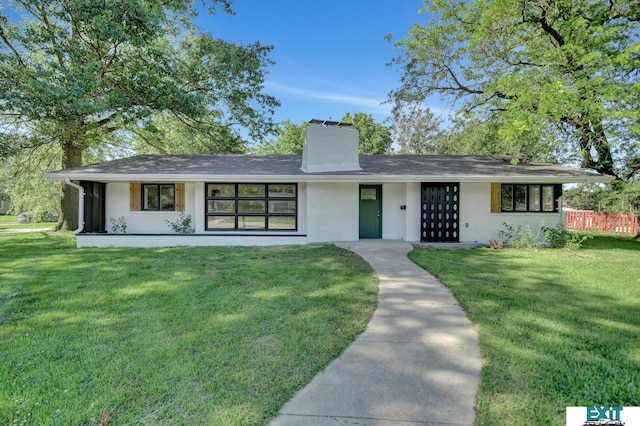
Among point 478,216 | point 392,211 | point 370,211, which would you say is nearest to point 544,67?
point 478,216

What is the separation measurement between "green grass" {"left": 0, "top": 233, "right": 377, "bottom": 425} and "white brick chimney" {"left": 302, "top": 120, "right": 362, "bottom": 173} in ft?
16.5

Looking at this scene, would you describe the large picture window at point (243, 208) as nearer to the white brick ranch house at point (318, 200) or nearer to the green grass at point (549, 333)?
the white brick ranch house at point (318, 200)

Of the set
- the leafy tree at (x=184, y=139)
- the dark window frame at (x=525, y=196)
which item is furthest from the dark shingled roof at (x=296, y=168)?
the leafy tree at (x=184, y=139)

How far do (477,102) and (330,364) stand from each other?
14803 millimetres

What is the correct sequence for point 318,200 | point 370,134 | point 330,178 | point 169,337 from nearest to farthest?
point 169,337 → point 330,178 → point 318,200 → point 370,134

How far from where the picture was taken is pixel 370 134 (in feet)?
106

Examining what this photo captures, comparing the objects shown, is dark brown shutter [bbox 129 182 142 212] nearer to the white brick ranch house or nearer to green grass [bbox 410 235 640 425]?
the white brick ranch house

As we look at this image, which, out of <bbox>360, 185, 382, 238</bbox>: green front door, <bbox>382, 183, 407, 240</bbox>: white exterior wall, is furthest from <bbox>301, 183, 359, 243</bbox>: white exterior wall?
<bbox>382, 183, 407, 240</bbox>: white exterior wall

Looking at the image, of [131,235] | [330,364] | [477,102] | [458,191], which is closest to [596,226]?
[477,102]

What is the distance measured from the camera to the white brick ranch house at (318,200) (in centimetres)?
1018

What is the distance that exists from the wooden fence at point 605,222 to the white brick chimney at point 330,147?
12.2 m

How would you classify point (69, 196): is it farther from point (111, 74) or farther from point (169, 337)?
point (169, 337)

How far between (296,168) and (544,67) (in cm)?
931

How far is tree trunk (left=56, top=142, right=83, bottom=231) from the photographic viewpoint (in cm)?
1373
